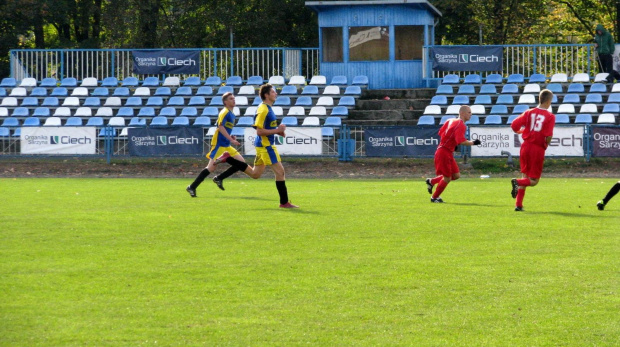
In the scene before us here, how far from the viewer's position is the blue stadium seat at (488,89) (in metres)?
30.6

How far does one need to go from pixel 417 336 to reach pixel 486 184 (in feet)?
49.6

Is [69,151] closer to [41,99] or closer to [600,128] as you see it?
[41,99]

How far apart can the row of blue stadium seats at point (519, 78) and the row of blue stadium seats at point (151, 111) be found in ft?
14.1

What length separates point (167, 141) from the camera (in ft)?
88.7

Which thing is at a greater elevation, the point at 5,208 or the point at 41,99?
the point at 41,99

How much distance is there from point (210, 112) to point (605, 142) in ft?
40.9

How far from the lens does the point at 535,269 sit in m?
9.06

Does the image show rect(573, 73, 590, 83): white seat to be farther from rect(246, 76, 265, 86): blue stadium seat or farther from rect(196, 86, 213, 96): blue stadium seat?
rect(196, 86, 213, 96): blue stadium seat

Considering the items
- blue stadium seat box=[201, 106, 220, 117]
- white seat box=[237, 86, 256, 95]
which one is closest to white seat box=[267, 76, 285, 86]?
white seat box=[237, 86, 256, 95]

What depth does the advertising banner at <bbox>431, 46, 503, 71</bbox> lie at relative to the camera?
3209 centimetres

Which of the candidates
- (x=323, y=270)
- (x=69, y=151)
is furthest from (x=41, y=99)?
(x=323, y=270)

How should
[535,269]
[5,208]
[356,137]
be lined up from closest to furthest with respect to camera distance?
[535,269] → [5,208] → [356,137]

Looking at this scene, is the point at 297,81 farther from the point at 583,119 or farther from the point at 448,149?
the point at 448,149

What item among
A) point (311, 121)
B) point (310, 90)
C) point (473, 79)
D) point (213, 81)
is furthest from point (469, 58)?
point (213, 81)
